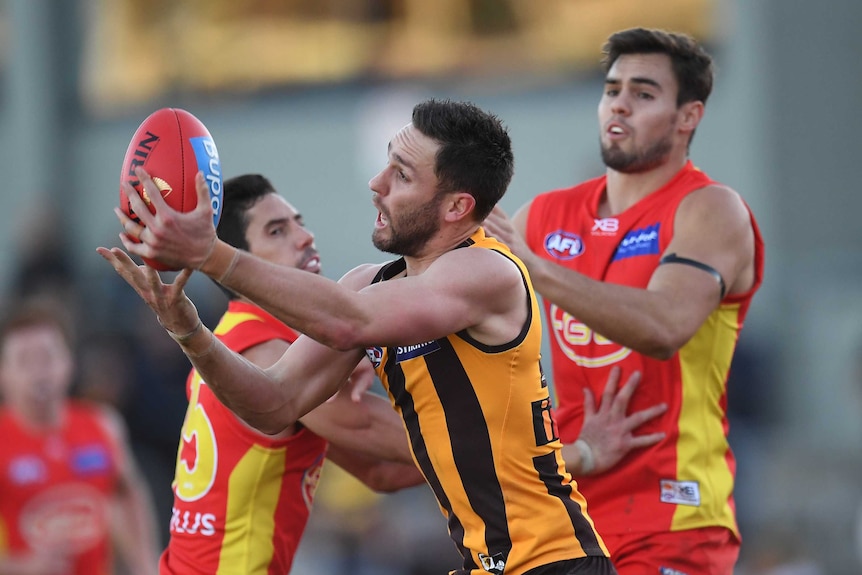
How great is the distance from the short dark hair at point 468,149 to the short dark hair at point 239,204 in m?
1.21

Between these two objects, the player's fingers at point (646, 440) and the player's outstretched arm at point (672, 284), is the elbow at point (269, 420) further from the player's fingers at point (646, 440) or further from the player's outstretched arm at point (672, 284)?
the player's fingers at point (646, 440)

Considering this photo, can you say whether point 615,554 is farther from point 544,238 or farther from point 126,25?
point 126,25

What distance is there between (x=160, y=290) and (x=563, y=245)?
2.34 meters

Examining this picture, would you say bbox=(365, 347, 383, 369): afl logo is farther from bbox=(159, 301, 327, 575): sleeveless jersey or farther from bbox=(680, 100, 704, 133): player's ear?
bbox=(680, 100, 704, 133): player's ear

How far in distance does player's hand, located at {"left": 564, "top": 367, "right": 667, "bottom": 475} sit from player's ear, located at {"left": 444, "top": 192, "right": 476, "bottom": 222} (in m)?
1.40

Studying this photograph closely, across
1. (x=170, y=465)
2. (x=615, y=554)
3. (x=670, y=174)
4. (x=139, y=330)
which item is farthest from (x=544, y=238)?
(x=139, y=330)

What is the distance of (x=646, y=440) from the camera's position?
18.5ft

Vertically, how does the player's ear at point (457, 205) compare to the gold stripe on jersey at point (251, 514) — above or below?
above

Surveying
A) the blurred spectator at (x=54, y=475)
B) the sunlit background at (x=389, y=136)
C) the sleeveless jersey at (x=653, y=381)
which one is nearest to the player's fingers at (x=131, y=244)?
the sleeveless jersey at (x=653, y=381)

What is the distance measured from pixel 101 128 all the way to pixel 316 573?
9.09 metres

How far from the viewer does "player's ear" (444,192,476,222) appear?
15.3 ft

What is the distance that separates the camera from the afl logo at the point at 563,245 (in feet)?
19.8

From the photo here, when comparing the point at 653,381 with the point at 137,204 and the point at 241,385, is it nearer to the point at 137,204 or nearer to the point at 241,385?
the point at 241,385

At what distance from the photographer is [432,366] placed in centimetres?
459
